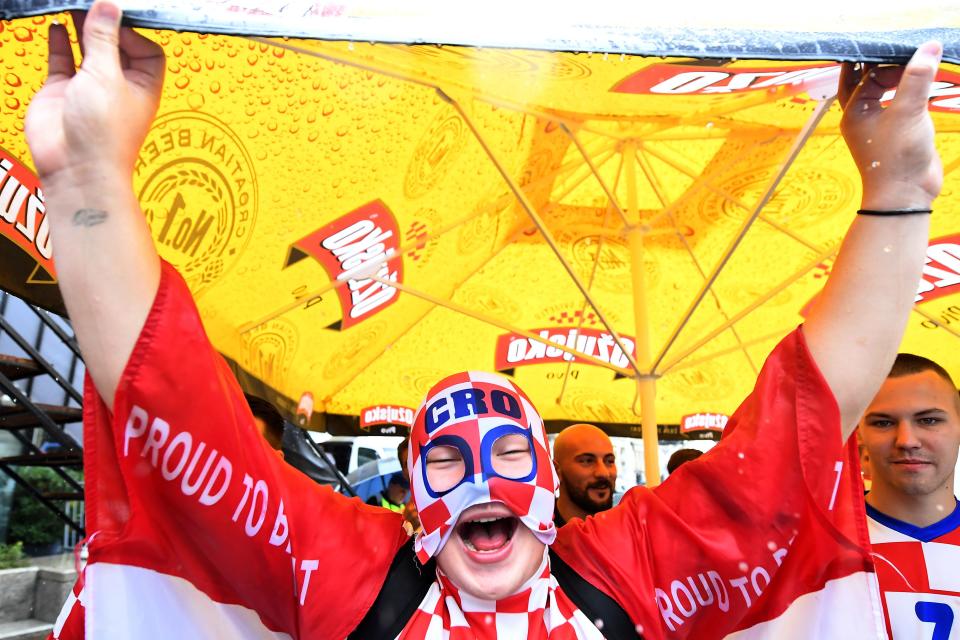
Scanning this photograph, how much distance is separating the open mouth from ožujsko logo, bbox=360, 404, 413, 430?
4.01 m

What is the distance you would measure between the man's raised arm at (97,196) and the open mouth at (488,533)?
2.35 feet

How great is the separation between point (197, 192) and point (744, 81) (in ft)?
6.73

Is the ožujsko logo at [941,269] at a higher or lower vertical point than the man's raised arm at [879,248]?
higher

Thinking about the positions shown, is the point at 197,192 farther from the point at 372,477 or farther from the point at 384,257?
the point at 372,477

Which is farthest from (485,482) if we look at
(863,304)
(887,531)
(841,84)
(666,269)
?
(666,269)

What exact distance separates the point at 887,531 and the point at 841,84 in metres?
1.34

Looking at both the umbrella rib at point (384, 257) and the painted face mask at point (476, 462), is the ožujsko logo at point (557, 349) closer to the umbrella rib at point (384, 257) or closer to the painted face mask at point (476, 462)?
the umbrella rib at point (384, 257)

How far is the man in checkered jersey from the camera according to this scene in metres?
2.05

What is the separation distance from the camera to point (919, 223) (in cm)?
139

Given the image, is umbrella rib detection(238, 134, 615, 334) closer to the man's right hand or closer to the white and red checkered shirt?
the white and red checkered shirt

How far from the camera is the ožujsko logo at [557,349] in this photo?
5523mm

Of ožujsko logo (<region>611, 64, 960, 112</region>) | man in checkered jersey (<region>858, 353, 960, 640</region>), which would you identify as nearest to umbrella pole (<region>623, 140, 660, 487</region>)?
ožujsko logo (<region>611, 64, 960, 112</region>)

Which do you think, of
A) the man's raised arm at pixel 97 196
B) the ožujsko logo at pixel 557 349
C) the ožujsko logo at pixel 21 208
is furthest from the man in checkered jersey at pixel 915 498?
the ožujsko logo at pixel 557 349

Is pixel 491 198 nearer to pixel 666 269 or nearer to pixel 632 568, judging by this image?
pixel 666 269
